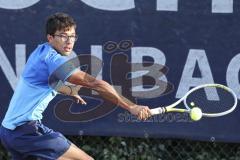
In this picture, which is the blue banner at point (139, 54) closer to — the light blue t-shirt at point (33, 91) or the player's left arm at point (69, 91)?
the player's left arm at point (69, 91)

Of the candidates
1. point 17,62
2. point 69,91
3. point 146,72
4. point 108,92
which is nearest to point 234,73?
point 146,72

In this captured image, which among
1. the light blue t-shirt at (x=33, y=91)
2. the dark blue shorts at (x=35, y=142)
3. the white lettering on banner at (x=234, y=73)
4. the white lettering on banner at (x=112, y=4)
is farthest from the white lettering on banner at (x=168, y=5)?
the dark blue shorts at (x=35, y=142)

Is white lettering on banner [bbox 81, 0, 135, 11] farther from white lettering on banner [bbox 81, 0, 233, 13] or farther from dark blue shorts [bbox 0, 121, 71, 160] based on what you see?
dark blue shorts [bbox 0, 121, 71, 160]

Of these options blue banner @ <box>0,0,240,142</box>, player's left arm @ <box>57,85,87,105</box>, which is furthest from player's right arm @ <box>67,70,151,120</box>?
blue banner @ <box>0,0,240,142</box>

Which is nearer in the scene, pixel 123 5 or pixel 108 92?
pixel 108 92

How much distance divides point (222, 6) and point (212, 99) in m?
0.72

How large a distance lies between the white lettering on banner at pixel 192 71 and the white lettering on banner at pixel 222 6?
0.34 meters

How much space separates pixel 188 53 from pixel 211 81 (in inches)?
11.0

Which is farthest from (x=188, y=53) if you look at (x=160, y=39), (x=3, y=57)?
(x=3, y=57)

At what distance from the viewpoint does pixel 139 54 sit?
5699 mm

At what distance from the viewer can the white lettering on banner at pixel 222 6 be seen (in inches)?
222

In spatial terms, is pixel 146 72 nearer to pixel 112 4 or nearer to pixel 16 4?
pixel 112 4

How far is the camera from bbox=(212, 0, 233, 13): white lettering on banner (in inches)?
222

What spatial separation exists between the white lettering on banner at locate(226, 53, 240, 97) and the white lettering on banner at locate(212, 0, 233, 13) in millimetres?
360
